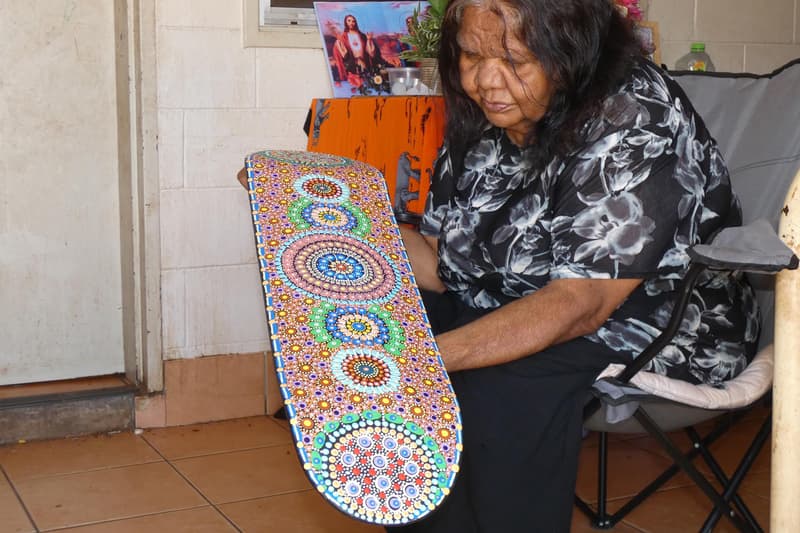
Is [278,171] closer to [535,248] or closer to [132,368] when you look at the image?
[535,248]

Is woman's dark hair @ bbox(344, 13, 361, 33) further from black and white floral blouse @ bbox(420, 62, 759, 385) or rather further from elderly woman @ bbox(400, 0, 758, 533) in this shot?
elderly woman @ bbox(400, 0, 758, 533)

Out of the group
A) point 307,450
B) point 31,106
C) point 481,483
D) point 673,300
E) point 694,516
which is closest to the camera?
point 307,450

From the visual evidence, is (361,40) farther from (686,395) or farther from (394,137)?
(686,395)

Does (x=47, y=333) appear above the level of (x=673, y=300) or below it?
below

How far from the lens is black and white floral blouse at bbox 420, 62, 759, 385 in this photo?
1.67 meters

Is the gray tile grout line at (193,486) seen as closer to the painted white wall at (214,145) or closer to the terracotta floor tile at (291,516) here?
the terracotta floor tile at (291,516)

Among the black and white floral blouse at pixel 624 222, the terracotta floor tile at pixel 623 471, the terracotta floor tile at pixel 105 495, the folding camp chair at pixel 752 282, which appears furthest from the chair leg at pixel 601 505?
the terracotta floor tile at pixel 105 495

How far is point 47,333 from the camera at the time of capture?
3.21 metres

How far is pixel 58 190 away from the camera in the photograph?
3.14m

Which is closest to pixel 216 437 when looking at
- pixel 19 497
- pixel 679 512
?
pixel 19 497

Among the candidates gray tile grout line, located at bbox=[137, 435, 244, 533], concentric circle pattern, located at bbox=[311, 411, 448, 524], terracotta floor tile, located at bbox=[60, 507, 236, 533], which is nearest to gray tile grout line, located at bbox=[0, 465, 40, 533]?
terracotta floor tile, located at bbox=[60, 507, 236, 533]

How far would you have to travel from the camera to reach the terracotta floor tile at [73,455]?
2.79 metres

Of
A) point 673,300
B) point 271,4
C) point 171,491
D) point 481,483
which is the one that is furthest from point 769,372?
point 271,4

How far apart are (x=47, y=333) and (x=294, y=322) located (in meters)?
1.82
